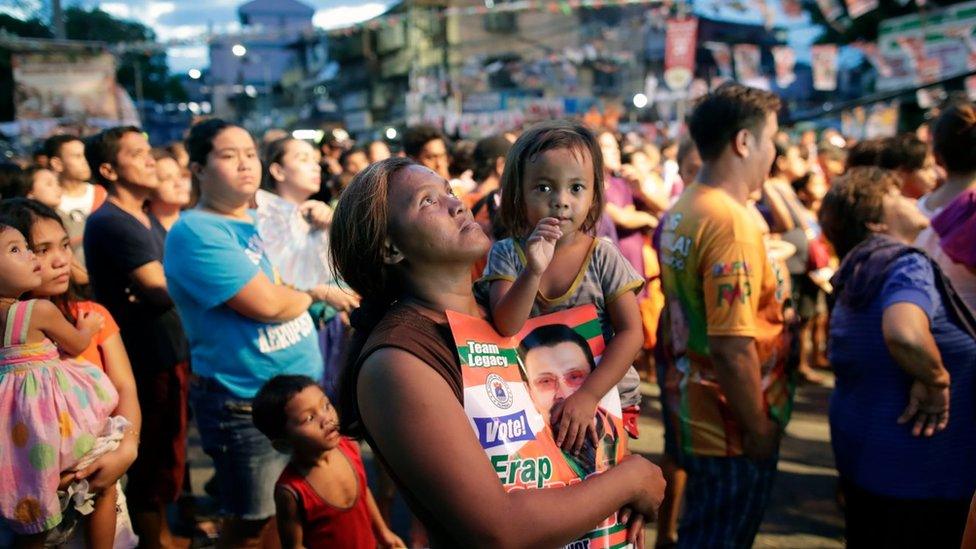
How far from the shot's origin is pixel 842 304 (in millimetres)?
3006

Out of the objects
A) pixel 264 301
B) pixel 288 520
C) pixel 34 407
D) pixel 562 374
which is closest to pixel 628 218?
pixel 264 301

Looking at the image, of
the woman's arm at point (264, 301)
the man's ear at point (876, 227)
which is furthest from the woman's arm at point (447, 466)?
the man's ear at point (876, 227)

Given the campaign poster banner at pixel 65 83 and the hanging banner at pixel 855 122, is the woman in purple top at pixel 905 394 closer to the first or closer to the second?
the campaign poster banner at pixel 65 83

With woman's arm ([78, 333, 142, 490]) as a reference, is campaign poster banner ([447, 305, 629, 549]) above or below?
above

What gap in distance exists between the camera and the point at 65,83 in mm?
16500

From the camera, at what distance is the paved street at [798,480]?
416 centimetres

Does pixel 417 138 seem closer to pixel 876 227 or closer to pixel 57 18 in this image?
pixel 876 227

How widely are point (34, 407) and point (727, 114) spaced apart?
8.18ft

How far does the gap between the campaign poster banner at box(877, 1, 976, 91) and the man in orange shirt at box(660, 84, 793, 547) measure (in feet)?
41.7

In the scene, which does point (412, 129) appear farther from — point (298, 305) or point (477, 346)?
point (477, 346)

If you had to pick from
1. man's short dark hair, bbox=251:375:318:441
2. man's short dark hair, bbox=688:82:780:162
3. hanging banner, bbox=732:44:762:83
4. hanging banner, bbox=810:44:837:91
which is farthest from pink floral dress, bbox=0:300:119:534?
hanging banner, bbox=732:44:762:83

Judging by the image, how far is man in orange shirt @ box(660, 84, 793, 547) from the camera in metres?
2.77

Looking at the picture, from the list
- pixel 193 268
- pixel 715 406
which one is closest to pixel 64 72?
pixel 193 268

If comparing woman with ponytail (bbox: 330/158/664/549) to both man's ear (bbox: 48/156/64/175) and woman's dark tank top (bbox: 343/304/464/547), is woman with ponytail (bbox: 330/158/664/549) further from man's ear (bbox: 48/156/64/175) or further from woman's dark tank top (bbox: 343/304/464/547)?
man's ear (bbox: 48/156/64/175)
